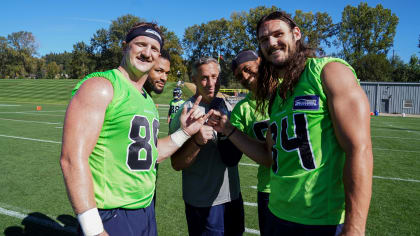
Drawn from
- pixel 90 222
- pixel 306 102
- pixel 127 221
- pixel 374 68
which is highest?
pixel 374 68

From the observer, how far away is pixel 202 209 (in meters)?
2.86

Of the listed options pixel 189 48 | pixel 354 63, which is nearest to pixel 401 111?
pixel 354 63

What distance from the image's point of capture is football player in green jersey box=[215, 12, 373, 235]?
1.57 metres

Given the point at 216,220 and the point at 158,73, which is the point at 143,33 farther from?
the point at 216,220

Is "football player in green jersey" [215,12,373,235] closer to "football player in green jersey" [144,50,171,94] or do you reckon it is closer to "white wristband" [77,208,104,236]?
"white wristband" [77,208,104,236]

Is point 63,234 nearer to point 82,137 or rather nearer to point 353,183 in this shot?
point 82,137

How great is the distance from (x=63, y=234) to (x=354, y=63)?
6245 centimetres

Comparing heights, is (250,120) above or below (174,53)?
below

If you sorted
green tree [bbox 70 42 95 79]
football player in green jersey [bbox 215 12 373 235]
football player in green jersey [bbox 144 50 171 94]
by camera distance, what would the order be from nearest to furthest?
1. football player in green jersey [bbox 215 12 373 235]
2. football player in green jersey [bbox 144 50 171 94]
3. green tree [bbox 70 42 95 79]

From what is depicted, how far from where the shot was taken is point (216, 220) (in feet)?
9.36

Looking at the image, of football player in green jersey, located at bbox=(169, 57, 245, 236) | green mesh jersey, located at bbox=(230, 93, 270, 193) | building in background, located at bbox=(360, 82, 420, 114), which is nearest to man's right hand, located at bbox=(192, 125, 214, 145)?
football player in green jersey, located at bbox=(169, 57, 245, 236)

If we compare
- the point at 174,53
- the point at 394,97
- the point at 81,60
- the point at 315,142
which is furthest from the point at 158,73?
the point at 81,60

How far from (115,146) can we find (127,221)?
525 mm

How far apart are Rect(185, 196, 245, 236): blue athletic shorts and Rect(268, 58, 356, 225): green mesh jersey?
1.10 metres
